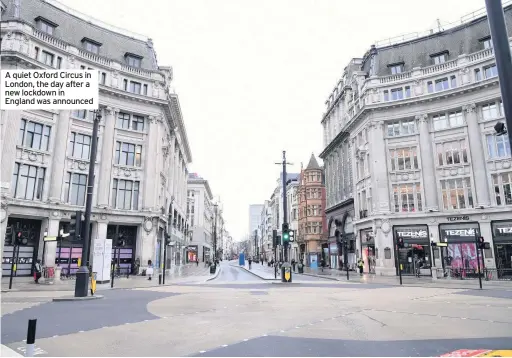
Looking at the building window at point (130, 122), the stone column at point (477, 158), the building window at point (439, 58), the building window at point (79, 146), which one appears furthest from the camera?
the building window at point (439, 58)

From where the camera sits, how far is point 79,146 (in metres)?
36.2

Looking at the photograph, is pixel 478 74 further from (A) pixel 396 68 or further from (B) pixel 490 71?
(A) pixel 396 68

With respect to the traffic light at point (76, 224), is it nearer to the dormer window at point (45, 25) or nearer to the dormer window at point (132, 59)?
the dormer window at point (45, 25)

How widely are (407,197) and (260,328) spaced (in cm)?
3389

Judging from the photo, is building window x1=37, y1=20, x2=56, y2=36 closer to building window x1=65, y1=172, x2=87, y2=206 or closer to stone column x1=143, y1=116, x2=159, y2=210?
stone column x1=143, y1=116, x2=159, y2=210

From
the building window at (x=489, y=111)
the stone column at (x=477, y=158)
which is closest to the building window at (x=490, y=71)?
the building window at (x=489, y=111)

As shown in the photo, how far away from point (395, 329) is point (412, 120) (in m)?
35.6

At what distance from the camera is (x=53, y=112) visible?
34344mm

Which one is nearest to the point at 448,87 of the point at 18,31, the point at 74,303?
the point at 74,303

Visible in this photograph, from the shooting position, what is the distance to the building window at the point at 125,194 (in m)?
37.6

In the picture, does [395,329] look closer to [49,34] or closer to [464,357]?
[464,357]

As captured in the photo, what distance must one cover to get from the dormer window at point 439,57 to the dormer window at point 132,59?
33.3 meters
